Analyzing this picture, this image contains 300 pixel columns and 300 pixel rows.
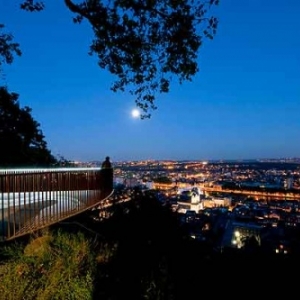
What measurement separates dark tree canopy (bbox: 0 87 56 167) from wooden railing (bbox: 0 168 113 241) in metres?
6.91

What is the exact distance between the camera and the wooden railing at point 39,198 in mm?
6520

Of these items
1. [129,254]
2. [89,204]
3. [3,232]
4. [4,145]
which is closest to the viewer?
[3,232]

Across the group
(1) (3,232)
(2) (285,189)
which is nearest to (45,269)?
(1) (3,232)

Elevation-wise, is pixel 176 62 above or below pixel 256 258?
above

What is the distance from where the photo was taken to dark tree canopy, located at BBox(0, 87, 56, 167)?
15789mm

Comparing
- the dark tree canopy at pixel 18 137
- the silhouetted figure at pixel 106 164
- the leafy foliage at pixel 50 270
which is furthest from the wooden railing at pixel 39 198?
the dark tree canopy at pixel 18 137

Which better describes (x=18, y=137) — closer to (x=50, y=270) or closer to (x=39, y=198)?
(x=39, y=198)

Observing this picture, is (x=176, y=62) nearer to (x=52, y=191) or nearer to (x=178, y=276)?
(x=52, y=191)

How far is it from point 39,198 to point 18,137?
32.5ft

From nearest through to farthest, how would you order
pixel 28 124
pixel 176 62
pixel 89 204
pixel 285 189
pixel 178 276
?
pixel 178 276, pixel 176 62, pixel 89 204, pixel 28 124, pixel 285 189

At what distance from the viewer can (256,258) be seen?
9.20 m

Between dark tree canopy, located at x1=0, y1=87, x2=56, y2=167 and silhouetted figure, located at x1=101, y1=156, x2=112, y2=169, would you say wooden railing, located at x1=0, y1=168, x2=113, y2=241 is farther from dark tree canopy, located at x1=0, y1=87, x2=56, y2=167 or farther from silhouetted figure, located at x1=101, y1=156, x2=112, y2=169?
dark tree canopy, located at x1=0, y1=87, x2=56, y2=167

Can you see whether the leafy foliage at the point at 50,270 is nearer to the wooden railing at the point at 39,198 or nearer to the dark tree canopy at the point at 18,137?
the wooden railing at the point at 39,198

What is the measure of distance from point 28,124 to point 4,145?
2.15m
